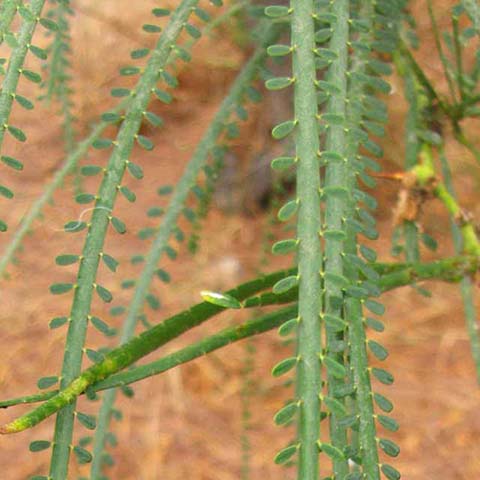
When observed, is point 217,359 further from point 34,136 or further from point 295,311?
point 295,311

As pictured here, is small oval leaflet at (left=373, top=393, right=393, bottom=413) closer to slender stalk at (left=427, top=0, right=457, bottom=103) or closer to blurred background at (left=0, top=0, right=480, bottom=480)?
slender stalk at (left=427, top=0, right=457, bottom=103)

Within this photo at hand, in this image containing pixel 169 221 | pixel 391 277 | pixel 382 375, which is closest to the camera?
pixel 382 375

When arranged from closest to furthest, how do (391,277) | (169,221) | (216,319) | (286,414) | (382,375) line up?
(286,414) < (382,375) < (391,277) < (169,221) < (216,319)

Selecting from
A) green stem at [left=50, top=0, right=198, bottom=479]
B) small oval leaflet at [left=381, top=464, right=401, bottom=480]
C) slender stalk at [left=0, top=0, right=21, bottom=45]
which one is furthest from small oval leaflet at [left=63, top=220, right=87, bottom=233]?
small oval leaflet at [left=381, top=464, right=401, bottom=480]

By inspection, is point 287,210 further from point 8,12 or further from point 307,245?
point 8,12

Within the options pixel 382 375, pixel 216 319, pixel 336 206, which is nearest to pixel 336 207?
pixel 336 206

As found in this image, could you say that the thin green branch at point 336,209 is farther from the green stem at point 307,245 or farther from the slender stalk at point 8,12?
the slender stalk at point 8,12
